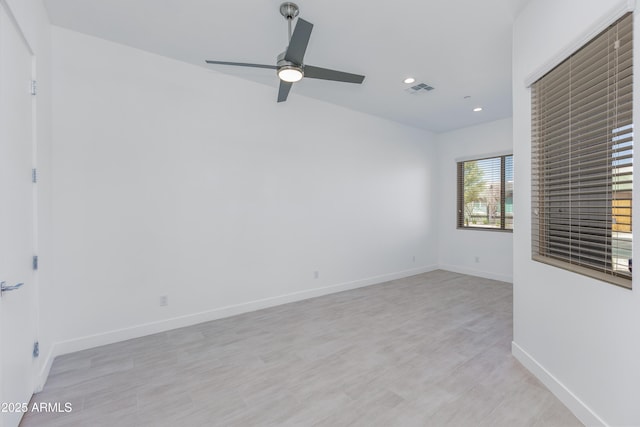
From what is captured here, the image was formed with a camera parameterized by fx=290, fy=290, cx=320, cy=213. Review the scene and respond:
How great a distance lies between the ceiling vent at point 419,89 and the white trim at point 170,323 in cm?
306

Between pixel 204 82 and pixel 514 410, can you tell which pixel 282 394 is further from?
pixel 204 82

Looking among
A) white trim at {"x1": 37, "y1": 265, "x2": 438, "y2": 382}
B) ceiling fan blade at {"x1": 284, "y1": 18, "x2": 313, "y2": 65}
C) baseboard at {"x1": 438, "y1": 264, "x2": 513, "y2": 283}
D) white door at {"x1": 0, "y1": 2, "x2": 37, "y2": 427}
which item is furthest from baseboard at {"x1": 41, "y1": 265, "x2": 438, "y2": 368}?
ceiling fan blade at {"x1": 284, "y1": 18, "x2": 313, "y2": 65}

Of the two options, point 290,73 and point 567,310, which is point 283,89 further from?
point 567,310

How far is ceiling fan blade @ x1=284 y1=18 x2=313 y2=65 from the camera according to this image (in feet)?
6.31

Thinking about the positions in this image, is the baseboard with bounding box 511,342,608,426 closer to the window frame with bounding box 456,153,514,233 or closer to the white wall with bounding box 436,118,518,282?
the white wall with bounding box 436,118,518,282

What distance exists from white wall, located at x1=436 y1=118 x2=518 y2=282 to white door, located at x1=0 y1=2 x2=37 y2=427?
6.18 m

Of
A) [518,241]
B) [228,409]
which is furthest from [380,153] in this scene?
[228,409]

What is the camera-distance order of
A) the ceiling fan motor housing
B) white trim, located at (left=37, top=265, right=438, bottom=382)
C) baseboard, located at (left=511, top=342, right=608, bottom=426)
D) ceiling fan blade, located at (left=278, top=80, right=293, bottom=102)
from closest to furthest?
baseboard, located at (left=511, top=342, right=608, bottom=426) → the ceiling fan motor housing → white trim, located at (left=37, top=265, right=438, bottom=382) → ceiling fan blade, located at (left=278, top=80, right=293, bottom=102)

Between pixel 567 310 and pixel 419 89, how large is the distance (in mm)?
3130

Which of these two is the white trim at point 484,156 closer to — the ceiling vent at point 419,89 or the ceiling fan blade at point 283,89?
the ceiling vent at point 419,89

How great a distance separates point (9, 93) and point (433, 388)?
337 centimetres

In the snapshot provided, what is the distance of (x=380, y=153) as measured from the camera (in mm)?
5270

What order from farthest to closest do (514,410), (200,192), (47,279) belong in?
(200,192), (47,279), (514,410)

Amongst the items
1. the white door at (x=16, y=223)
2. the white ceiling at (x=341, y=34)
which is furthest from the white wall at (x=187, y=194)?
the white door at (x=16, y=223)
